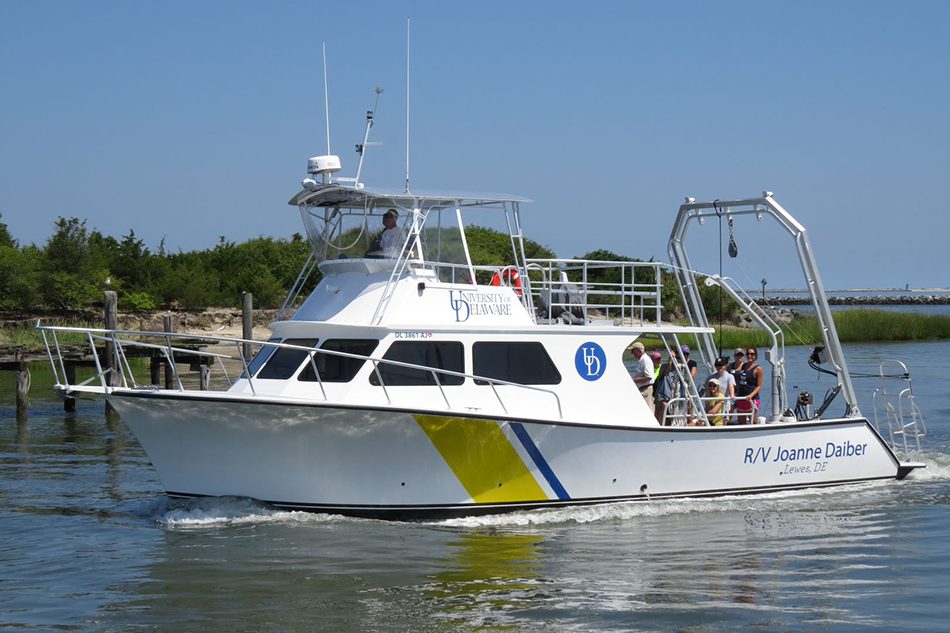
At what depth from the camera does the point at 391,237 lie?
43.1 feet

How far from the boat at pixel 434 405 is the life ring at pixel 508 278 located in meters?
0.03

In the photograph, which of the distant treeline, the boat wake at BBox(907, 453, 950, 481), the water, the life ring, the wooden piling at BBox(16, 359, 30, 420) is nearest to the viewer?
the water

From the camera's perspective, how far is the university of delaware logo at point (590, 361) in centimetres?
1327

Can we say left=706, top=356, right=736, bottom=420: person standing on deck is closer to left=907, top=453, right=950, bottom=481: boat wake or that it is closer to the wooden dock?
left=907, top=453, right=950, bottom=481: boat wake

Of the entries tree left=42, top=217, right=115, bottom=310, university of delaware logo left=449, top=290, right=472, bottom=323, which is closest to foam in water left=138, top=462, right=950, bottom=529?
university of delaware logo left=449, top=290, right=472, bottom=323

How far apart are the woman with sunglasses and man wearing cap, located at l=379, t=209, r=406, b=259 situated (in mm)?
4844

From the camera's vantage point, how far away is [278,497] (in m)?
11.8

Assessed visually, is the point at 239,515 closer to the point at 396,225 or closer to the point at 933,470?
the point at 396,225

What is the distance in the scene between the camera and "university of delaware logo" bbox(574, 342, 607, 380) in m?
13.3

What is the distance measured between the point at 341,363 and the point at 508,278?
2.67 metres

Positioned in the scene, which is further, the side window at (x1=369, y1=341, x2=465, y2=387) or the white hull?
the side window at (x1=369, y1=341, x2=465, y2=387)

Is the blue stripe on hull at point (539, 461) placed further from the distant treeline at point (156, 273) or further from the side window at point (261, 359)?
the distant treeline at point (156, 273)

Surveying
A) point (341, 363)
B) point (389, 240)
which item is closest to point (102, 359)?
point (389, 240)

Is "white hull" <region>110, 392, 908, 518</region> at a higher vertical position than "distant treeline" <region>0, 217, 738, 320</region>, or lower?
lower
